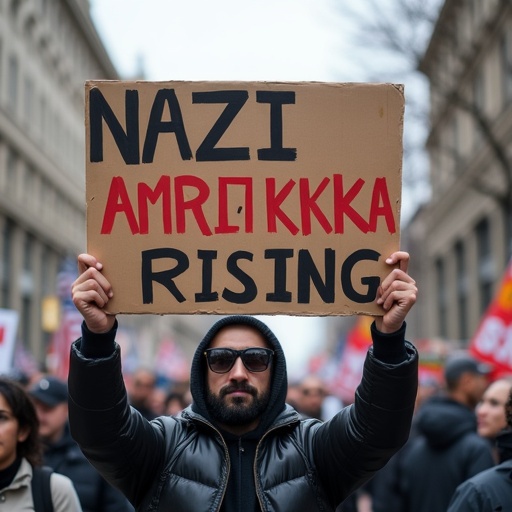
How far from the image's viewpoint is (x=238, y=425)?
11.4 ft

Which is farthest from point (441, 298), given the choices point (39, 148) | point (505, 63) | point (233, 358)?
point (233, 358)

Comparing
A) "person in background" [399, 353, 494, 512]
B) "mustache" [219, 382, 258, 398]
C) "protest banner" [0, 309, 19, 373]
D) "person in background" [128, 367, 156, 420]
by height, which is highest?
"protest banner" [0, 309, 19, 373]

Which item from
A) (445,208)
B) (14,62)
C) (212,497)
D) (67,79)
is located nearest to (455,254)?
(445,208)

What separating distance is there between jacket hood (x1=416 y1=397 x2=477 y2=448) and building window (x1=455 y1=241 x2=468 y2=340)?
2609 centimetres

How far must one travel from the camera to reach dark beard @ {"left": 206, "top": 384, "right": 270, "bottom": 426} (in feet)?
11.3

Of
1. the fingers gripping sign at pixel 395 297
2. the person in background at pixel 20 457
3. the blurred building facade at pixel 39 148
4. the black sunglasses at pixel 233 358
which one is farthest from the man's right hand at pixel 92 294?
the blurred building facade at pixel 39 148

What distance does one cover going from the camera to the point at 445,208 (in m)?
35.0

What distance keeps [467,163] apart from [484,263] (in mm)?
2925

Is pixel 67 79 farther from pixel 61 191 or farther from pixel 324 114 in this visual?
pixel 324 114

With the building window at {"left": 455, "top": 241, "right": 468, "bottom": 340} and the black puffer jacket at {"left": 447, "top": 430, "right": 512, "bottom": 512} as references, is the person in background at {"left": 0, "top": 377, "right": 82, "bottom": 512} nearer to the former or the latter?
the black puffer jacket at {"left": 447, "top": 430, "right": 512, "bottom": 512}

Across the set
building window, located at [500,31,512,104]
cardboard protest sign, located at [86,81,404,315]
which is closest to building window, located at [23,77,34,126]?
building window, located at [500,31,512,104]

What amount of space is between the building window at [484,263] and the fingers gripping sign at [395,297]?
2485 centimetres

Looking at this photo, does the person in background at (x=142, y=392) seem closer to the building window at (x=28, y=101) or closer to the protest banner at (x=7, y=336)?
the protest banner at (x=7, y=336)

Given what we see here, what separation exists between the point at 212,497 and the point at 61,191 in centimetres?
4313
